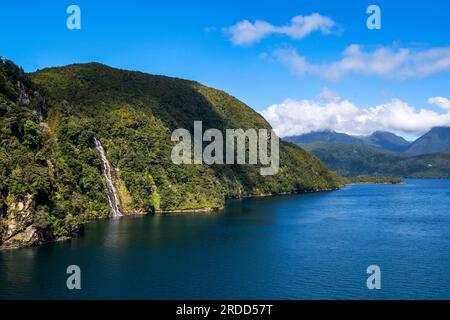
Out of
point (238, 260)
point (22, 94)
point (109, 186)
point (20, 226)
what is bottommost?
point (238, 260)

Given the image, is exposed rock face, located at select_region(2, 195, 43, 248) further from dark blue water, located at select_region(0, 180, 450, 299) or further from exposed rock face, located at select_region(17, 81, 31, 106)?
exposed rock face, located at select_region(17, 81, 31, 106)

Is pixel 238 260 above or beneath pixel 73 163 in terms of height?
beneath

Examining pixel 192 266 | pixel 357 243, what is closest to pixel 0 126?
pixel 192 266

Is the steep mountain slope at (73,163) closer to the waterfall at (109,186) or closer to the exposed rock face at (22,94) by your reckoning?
the exposed rock face at (22,94)

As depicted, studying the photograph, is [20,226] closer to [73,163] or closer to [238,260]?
[238,260]

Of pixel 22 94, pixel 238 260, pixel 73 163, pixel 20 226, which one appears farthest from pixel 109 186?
pixel 238 260

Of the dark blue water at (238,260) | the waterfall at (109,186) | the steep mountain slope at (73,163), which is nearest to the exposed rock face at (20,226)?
the steep mountain slope at (73,163)

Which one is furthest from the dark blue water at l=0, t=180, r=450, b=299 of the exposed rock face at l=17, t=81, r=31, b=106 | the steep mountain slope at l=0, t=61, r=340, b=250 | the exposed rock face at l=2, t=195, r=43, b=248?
the exposed rock face at l=17, t=81, r=31, b=106

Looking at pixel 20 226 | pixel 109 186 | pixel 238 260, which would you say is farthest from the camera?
pixel 109 186
